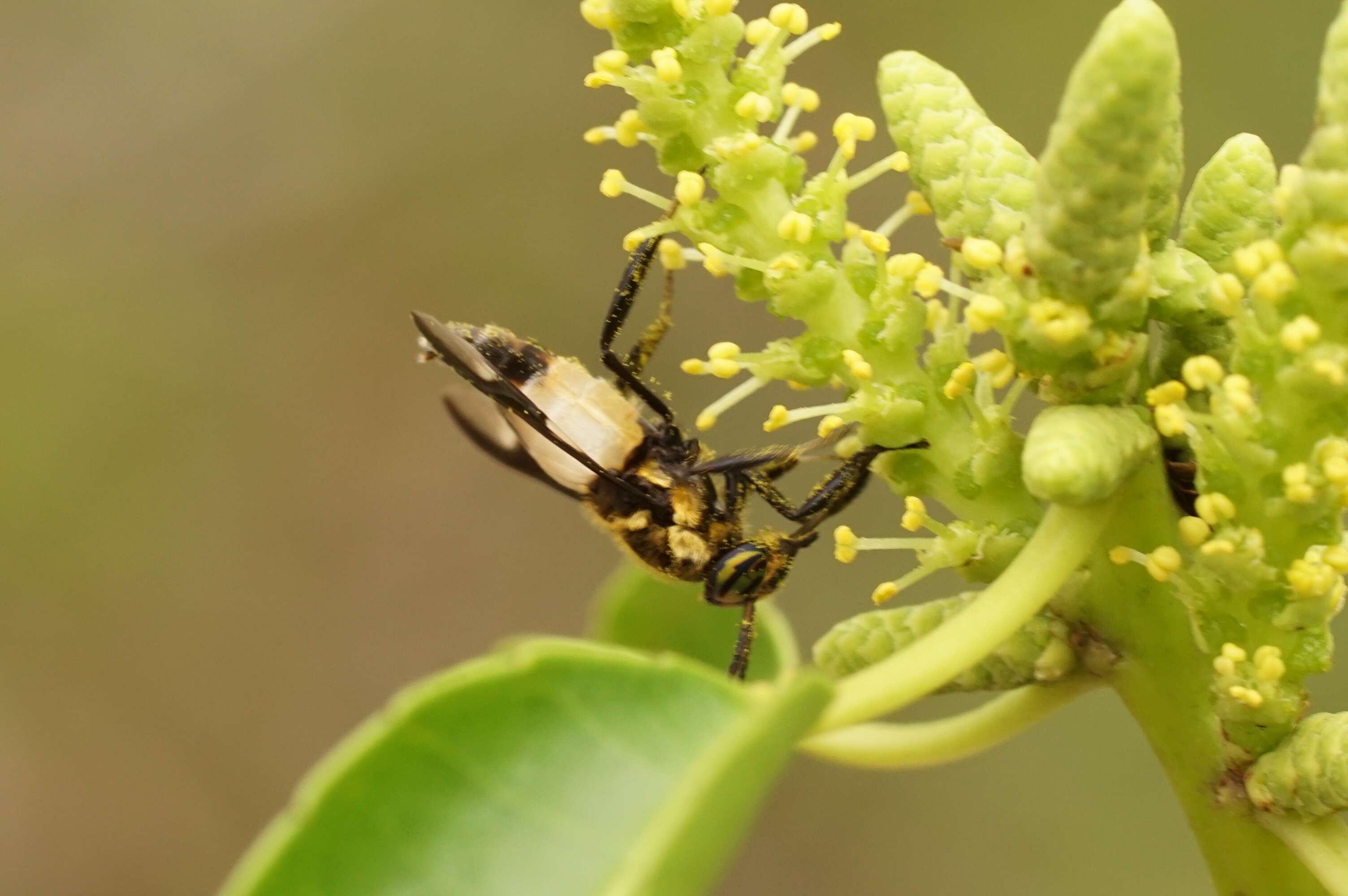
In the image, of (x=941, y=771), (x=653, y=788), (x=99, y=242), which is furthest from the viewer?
(x=99, y=242)

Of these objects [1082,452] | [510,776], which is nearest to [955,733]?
[1082,452]

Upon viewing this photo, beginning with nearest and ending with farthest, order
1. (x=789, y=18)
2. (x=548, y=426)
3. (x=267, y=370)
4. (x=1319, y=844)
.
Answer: (x=1319, y=844)
(x=789, y=18)
(x=548, y=426)
(x=267, y=370)

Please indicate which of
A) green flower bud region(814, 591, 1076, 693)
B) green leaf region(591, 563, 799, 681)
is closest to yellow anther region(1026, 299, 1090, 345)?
green flower bud region(814, 591, 1076, 693)

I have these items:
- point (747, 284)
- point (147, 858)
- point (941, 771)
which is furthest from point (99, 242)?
point (747, 284)

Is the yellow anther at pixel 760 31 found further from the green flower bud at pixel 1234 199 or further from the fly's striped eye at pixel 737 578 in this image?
the fly's striped eye at pixel 737 578

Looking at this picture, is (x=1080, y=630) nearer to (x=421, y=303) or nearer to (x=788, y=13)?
(x=788, y=13)

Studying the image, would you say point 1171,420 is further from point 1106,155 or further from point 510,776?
point 510,776

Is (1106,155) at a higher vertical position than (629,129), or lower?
lower

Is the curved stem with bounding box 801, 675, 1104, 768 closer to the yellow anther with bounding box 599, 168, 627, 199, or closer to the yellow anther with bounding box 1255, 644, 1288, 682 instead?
the yellow anther with bounding box 1255, 644, 1288, 682
